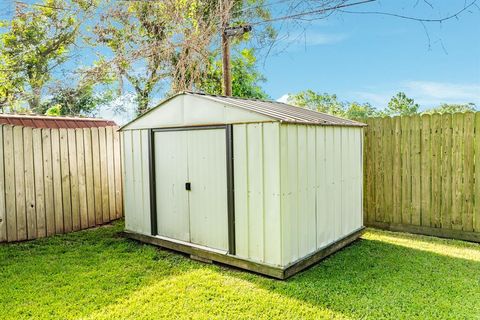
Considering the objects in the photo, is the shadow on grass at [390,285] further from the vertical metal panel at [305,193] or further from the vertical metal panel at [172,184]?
the vertical metal panel at [172,184]

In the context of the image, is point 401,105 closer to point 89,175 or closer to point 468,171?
point 468,171

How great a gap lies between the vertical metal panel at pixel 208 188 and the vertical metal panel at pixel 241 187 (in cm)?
18

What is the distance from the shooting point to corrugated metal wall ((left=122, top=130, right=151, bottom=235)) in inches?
197

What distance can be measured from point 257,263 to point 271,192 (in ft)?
2.65

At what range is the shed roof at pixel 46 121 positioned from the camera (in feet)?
21.1

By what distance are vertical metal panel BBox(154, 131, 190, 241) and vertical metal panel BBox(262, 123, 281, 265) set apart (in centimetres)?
118

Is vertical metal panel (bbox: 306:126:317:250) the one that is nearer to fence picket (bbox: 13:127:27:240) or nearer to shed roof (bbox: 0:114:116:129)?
fence picket (bbox: 13:127:27:240)

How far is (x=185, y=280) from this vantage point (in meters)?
3.62

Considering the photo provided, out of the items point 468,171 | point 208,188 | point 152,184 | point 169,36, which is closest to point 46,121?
point 169,36

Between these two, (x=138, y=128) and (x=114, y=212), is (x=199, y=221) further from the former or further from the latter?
(x=114, y=212)

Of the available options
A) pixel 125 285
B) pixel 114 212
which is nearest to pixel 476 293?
pixel 125 285

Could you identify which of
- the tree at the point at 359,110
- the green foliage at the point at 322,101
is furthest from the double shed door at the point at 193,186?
the tree at the point at 359,110

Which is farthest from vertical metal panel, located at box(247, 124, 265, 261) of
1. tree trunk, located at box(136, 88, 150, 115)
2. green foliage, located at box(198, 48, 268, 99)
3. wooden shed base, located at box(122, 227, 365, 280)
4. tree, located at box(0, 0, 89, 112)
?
tree, located at box(0, 0, 89, 112)

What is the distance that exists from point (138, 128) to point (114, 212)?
2258 millimetres
